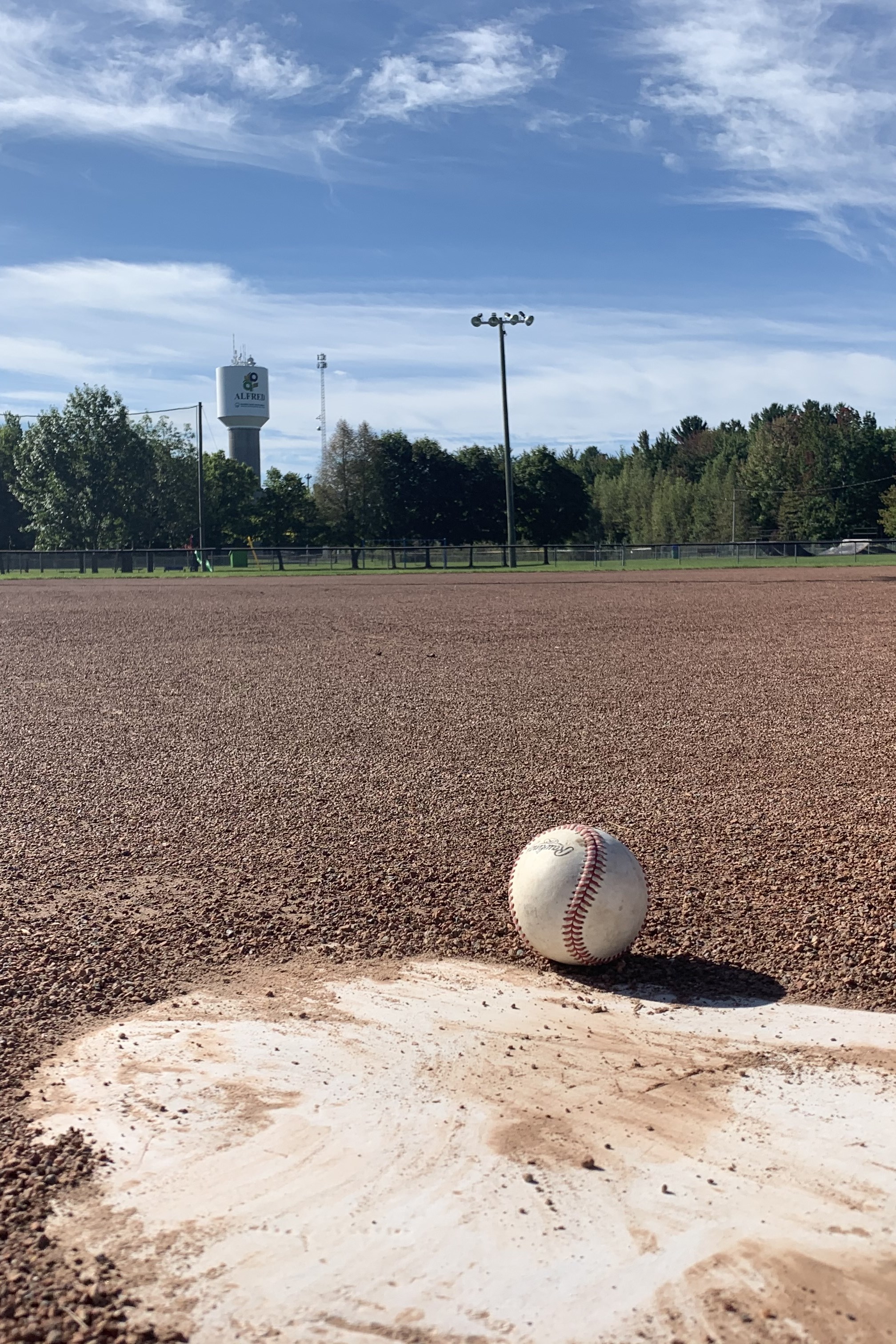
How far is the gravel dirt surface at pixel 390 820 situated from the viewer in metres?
4.27

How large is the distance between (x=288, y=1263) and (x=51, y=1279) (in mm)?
533

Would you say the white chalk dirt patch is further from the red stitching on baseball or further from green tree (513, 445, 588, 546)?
green tree (513, 445, 588, 546)

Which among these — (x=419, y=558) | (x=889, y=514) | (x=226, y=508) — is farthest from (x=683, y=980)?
(x=889, y=514)

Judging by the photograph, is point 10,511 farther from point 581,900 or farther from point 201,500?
point 581,900

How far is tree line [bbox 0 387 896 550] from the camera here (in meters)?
64.0

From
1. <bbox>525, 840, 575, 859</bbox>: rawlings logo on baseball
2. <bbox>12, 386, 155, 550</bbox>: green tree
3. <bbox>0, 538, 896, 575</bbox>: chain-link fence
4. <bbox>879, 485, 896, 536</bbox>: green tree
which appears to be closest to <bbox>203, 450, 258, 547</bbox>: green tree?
<bbox>12, 386, 155, 550</bbox>: green tree

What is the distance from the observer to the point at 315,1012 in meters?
4.08

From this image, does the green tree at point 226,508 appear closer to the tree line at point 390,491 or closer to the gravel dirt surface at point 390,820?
the tree line at point 390,491

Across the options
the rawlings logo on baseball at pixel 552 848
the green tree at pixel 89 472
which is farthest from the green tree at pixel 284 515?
the rawlings logo on baseball at pixel 552 848

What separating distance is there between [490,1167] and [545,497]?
235 feet

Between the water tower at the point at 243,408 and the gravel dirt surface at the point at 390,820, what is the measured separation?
3007 inches

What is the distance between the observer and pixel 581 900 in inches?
171

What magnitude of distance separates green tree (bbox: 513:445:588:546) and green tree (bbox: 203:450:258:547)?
1724cm

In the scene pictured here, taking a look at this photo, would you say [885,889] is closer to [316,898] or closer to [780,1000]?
[780,1000]
